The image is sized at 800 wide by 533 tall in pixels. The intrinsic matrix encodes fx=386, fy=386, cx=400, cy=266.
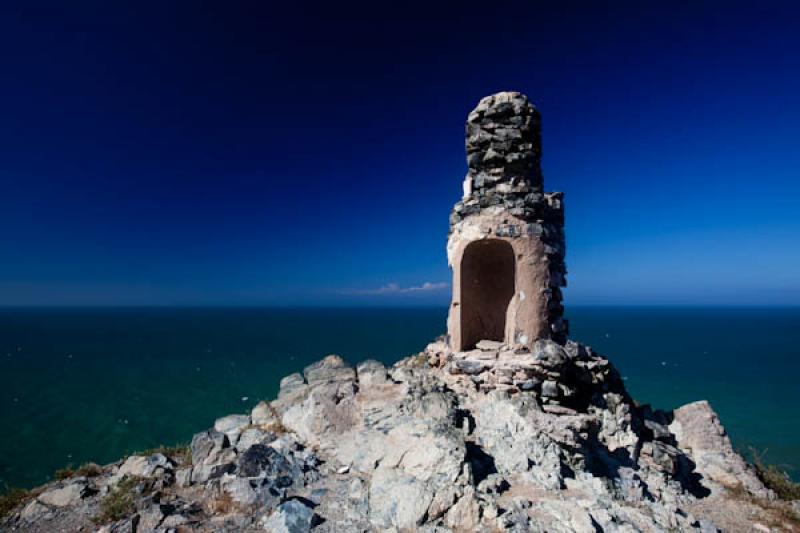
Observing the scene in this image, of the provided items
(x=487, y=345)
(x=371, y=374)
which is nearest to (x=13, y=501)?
(x=371, y=374)

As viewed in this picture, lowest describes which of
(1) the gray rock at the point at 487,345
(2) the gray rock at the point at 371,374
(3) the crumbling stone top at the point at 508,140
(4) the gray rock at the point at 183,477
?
(4) the gray rock at the point at 183,477

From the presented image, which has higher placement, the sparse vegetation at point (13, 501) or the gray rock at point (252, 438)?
the gray rock at point (252, 438)

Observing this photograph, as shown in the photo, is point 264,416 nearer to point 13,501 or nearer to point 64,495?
point 64,495

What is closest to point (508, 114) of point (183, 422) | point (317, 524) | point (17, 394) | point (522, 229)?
point (522, 229)

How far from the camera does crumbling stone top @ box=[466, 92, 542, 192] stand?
10.8 m

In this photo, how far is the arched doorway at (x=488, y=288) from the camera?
40.5 ft

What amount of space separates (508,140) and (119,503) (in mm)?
12411

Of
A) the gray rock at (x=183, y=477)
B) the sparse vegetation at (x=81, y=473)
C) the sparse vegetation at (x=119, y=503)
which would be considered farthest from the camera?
the sparse vegetation at (x=81, y=473)

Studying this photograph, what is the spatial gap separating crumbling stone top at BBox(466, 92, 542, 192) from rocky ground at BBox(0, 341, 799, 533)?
4.75 meters

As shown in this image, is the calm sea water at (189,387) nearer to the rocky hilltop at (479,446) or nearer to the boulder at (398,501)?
the rocky hilltop at (479,446)

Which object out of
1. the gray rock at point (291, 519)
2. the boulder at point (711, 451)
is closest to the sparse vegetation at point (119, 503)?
the gray rock at point (291, 519)

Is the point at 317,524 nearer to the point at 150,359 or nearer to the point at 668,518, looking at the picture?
the point at 668,518

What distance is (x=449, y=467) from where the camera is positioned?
7.00 metres

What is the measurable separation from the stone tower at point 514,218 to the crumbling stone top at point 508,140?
0.09ft
